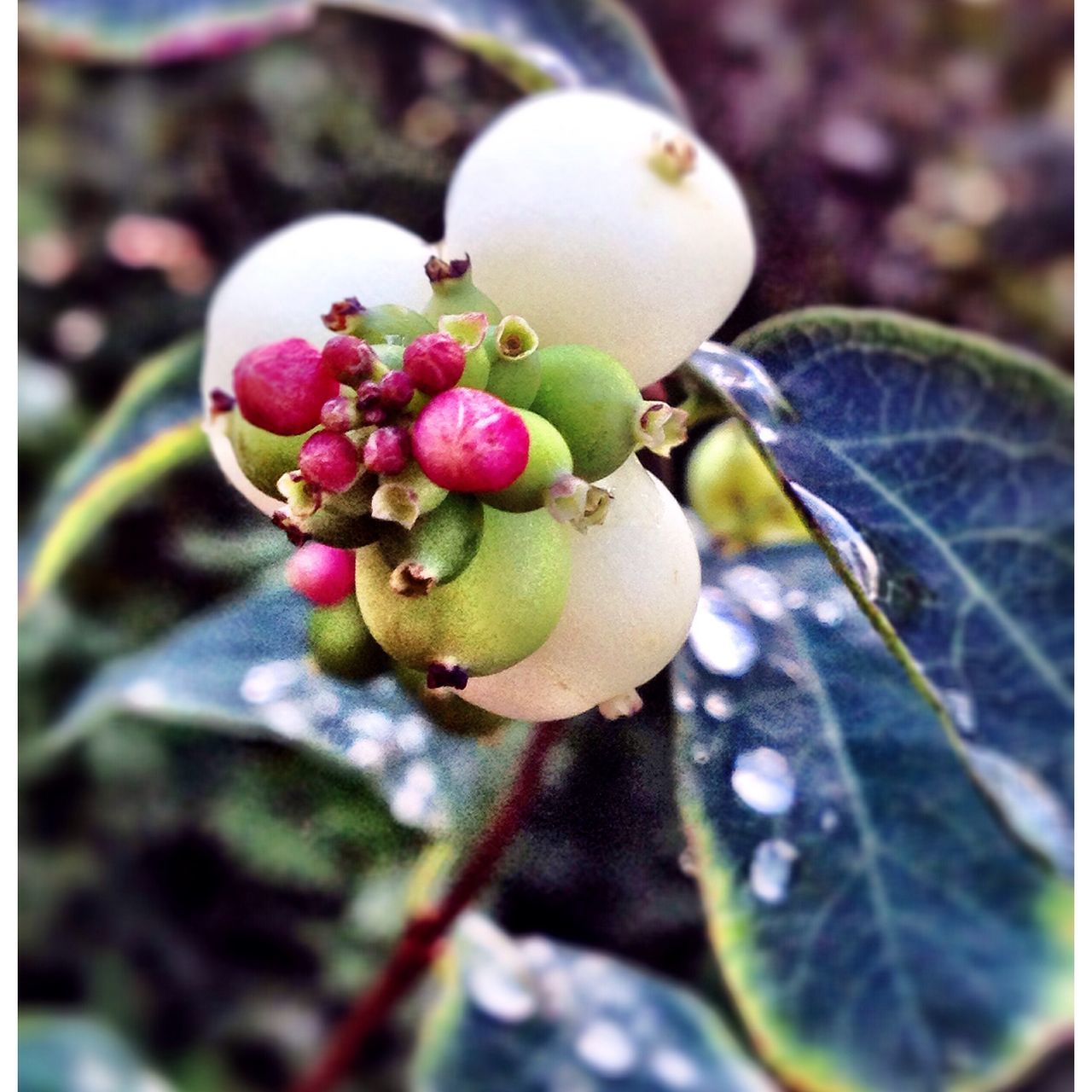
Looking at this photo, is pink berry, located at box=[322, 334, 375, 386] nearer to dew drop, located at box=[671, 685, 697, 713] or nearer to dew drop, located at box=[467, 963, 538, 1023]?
dew drop, located at box=[671, 685, 697, 713]

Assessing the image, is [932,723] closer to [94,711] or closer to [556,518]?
[556,518]

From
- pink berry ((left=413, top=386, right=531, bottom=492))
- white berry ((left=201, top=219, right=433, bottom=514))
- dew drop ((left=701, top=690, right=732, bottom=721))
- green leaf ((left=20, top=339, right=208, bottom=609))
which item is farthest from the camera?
green leaf ((left=20, top=339, right=208, bottom=609))

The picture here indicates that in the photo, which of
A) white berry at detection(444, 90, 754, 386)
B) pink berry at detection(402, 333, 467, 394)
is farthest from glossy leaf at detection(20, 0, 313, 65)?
pink berry at detection(402, 333, 467, 394)

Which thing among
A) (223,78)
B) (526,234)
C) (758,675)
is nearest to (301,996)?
(758,675)

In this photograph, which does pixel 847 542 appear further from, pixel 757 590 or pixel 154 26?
pixel 154 26

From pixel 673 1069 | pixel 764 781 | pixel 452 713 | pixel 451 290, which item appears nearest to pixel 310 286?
pixel 451 290
